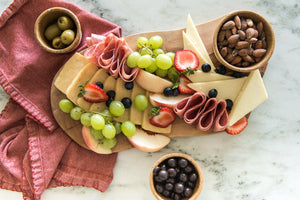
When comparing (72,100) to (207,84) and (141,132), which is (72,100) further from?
(207,84)

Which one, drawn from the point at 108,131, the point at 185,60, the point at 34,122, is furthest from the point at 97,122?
the point at 185,60

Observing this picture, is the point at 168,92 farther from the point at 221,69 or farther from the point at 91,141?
the point at 91,141

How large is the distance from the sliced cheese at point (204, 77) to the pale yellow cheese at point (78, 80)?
0.52m

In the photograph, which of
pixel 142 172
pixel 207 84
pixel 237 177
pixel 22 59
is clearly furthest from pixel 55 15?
pixel 237 177

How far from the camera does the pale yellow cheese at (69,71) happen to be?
56.6 inches

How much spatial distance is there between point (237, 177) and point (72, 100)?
1.02m

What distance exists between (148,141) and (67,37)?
69cm

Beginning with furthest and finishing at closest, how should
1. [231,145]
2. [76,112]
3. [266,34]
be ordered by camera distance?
[231,145]
[76,112]
[266,34]

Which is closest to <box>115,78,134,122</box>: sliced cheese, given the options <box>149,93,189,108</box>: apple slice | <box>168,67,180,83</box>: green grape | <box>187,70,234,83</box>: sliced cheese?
<box>149,93,189,108</box>: apple slice

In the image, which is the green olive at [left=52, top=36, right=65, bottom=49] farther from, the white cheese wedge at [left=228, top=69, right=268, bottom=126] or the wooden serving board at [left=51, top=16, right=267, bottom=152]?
the white cheese wedge at [left=228, top=69, right=268, bottom=126]

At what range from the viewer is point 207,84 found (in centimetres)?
138

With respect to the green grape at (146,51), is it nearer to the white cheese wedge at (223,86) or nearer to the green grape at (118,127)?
the white cheese wedge at (223,86)

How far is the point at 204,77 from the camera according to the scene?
1.40 m

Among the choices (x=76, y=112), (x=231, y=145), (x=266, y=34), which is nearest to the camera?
(x=266, y=34)
